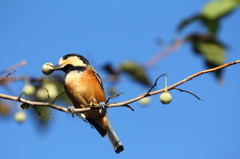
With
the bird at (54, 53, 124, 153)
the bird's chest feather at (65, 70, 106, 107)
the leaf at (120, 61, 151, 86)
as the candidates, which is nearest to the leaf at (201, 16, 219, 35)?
the leaf at (120, 61, 151, 86)

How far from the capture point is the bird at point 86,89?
400 centimetres

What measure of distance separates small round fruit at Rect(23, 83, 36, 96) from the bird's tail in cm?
162

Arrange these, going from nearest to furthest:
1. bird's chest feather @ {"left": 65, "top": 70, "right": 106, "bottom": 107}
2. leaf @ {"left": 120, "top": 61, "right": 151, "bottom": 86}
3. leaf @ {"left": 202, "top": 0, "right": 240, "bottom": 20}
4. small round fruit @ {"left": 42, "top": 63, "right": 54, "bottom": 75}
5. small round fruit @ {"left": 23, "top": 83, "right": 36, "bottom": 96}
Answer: leaf @ {"left": 202, "top": 0, "right": 240, "bottom": 20} < leaf @ {"left": 120, "top": 61, "right": 151, "bottom": 86} < small round fruit @ {"left": 23, "top": 83, "right": 36, "bottom": 96} < small round fruit @ {"left": 42, "top": 63, "right": 54, "bottom": 75} < bird's chest feather @ {"left": 65, "top": 70, "right": 106, "bottom": 107}

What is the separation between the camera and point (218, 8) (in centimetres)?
152

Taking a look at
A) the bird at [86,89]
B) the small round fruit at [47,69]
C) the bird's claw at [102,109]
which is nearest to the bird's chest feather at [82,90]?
the bird at [86,89]

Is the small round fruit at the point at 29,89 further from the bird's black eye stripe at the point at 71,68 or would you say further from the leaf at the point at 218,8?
the leaf at the point at 218,8

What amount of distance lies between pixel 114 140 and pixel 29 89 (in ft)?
5.59

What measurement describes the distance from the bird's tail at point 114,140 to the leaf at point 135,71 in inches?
105

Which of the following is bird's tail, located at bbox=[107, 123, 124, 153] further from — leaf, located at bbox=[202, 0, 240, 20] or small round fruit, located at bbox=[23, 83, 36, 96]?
leaf, located at bbox=[202, 0, 240, 20]

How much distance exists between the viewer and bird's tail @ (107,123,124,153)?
430 cm

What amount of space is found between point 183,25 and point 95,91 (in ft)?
8.15

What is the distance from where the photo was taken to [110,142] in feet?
14.2

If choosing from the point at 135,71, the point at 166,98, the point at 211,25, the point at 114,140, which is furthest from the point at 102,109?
the point at 211,25

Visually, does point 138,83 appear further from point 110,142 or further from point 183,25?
point 110,142
